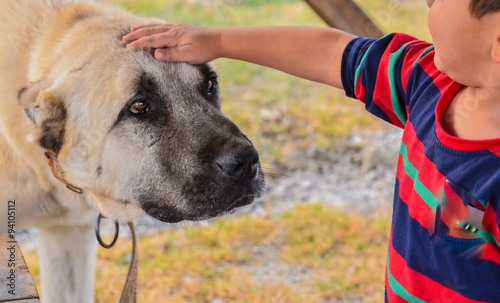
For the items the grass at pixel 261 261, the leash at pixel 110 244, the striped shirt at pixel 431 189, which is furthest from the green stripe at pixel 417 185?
the grass at pixel 261 261

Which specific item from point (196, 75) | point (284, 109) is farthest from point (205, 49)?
point (284, 109)

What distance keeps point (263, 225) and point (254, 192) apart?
1961 mm

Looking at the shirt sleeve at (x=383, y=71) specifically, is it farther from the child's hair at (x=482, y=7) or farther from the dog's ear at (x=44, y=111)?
the dog's ear at (x=44, y=111)

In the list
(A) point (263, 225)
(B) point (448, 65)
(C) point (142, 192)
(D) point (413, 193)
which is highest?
(B) point (448, 65)

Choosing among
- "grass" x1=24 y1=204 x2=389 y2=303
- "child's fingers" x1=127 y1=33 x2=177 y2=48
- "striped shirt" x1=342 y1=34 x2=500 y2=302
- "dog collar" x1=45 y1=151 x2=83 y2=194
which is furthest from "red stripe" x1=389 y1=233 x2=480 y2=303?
"grass" x1=24 y1=204 x2=389 y2=303

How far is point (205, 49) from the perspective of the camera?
1.89 metres

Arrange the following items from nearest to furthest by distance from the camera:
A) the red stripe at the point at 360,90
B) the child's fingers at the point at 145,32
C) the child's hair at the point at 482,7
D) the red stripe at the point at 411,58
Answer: the child's hair at the point at 482,7
the red stripe at the point at 411,58
the red stripe at the point at 360,90
the child's fingers at the point at 145,32

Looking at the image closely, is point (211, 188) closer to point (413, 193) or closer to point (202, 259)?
point (413, 193)

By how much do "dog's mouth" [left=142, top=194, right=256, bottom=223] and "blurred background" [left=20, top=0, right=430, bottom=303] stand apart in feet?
0.66

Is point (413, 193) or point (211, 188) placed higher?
point (413, 193)

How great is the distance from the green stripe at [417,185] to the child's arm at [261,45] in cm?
41

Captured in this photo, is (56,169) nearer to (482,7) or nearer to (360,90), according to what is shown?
(360,90)

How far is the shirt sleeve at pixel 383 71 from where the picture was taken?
5.11 feet

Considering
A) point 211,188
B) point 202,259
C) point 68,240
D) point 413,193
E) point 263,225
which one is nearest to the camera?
point 413,193
